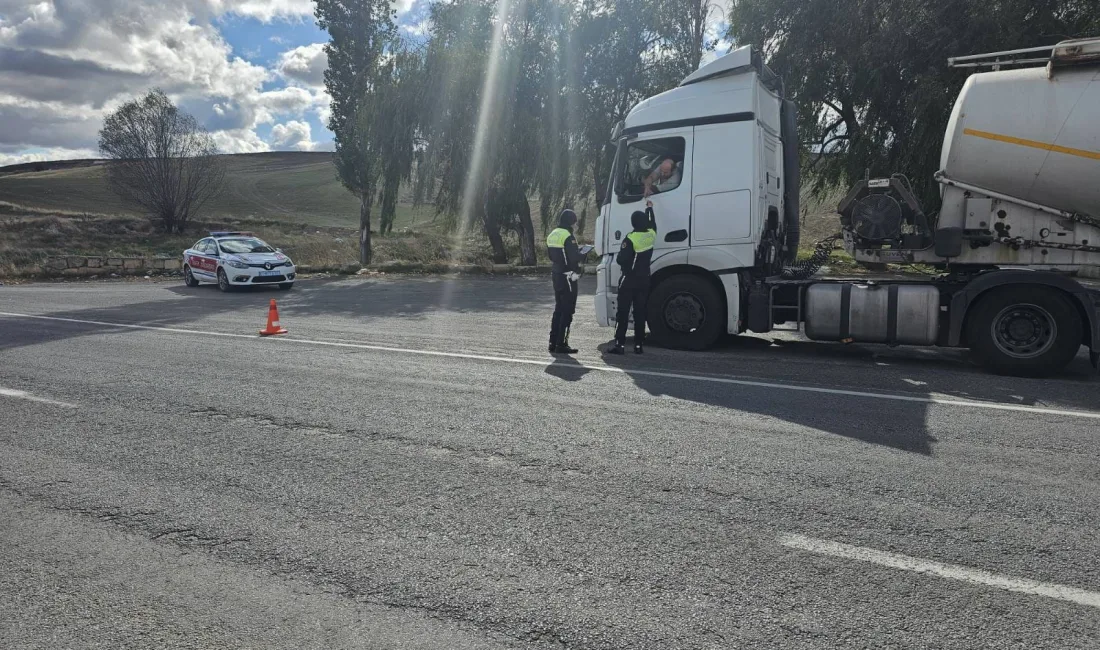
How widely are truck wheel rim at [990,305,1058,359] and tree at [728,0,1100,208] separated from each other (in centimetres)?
913

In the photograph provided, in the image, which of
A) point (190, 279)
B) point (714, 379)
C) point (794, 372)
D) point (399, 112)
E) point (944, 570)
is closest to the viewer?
point (944, 570)

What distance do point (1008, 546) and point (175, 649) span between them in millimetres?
3576

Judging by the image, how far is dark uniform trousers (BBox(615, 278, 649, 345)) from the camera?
8797mm

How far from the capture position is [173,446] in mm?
4977

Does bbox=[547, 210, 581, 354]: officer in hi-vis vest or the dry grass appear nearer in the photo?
bbox=[547, 210, 581, 354]: officer in hi-vis vest

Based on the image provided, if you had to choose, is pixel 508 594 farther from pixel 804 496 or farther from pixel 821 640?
pixel 804 496

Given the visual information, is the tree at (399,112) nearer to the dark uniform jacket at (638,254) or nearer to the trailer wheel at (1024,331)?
the dark uniform jacket at (638,254)

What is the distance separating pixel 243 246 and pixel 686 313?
15732mm

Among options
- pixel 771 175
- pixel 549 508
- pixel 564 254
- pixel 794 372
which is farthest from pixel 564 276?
pixel 549 508

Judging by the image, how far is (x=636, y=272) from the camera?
8.73 meters

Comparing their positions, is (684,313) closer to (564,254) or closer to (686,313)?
(686,313)

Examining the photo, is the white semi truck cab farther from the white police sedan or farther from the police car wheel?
the police car wheel

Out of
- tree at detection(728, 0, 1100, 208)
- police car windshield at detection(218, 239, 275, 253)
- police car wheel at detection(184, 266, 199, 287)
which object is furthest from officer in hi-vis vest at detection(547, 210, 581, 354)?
police car wheel at detection(184, 266, 199, 287)

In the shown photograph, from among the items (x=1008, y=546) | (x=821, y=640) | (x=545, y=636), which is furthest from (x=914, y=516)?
(x=545, y=636)
